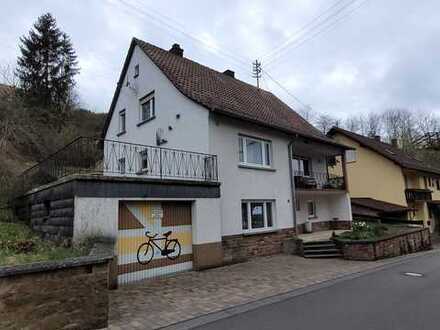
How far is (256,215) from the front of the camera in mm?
13266

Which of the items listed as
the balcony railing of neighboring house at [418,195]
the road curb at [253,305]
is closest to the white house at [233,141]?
the road curb at [253,305]

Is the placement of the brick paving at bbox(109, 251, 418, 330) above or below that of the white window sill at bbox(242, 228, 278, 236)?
below

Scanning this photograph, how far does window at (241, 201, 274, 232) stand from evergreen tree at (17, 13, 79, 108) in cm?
2366

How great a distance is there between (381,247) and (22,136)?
1956 centimetres

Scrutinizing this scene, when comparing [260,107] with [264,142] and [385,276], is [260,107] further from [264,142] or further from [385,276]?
[385,276]

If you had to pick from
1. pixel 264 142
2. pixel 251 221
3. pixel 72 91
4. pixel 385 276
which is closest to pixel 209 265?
pixel 251 221

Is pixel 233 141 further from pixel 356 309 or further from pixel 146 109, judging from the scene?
pixel 356 309

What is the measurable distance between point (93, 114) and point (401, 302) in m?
33.6

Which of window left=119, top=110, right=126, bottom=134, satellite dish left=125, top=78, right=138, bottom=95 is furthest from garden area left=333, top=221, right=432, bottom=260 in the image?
window left=119, top=110, right=126, bottom=134

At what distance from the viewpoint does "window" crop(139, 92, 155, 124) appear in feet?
49.2

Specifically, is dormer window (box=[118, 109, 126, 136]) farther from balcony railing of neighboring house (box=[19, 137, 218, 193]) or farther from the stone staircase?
the stone staircase

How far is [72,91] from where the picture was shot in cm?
3195

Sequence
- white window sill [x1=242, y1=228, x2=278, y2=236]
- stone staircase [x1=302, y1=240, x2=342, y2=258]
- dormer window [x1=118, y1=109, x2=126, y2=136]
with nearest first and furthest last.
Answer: white window sill [x1=242, y1=228, x2=278, y2=236]
stone staircase [x1=302, y1=240, x2=342, y2=258]
dormer window [x1=118, y1=109, x2=126, y2=136]

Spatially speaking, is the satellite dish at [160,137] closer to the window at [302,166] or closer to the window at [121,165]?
the window at [121,165]
